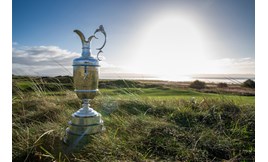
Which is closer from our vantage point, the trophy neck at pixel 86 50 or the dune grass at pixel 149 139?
the dune grass at pixel 149 139

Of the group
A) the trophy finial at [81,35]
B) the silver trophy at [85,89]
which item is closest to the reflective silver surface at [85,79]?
the silver trophy at [85,89]

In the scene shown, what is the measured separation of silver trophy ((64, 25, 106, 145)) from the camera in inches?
71.2

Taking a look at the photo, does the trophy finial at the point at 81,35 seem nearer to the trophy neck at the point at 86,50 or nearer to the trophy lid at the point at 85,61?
the trophy neck at the point at 86,50

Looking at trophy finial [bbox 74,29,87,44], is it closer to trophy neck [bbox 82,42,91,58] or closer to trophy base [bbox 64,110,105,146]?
trophy neck [bbox 82,42,91,58]

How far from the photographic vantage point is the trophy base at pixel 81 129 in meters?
1.84

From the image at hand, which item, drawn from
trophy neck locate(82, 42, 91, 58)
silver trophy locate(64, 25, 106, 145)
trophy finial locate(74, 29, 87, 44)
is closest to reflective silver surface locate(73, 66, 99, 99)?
silver trophy locate(64, 25, 106, 145)

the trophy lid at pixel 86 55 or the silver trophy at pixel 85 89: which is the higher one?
the trophy lid at pixel 86 55

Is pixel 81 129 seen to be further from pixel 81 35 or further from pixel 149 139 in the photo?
pixel 81 35

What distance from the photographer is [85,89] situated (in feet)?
6.12

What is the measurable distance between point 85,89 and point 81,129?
0.38m

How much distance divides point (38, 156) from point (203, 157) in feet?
4.46

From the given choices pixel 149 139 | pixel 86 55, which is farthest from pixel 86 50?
pixel 149 139

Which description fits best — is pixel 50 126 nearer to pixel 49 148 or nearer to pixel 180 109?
pixel 49 148
